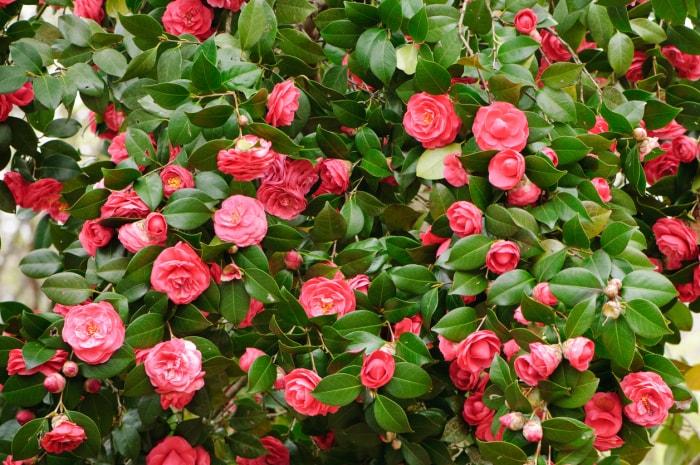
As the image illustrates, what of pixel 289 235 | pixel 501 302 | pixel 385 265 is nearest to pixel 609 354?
pixel 501 302

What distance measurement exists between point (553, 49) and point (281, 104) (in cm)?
64

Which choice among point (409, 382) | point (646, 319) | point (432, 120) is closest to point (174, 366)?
point (409, 382)

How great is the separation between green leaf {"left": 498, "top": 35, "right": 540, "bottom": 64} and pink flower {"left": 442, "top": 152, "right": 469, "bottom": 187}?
209mm

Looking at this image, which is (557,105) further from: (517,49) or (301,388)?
(301,388)

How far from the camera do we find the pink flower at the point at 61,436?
1222mm

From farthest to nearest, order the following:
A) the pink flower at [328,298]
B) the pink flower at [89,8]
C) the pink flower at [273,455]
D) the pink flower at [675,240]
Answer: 1. the pink flower at [89,8]
2. the pink flower at [273,455]
3. the pink flower at [675,240]
4. the pink flower at [328,298]

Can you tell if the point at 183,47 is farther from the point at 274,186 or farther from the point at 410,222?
the point at 410,222

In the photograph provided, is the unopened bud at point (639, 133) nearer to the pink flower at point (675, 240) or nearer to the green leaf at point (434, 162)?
the pink flower at point (675, 240)

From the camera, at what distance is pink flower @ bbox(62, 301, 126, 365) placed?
3.93 ft

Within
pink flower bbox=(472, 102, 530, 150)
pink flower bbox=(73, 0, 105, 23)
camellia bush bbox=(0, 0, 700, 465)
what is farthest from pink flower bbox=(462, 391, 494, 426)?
pink flower bbox=(73, 0, 105, 23)

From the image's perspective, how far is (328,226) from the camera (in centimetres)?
136

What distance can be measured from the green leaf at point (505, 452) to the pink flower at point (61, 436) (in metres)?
0.60

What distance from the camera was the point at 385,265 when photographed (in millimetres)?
1368

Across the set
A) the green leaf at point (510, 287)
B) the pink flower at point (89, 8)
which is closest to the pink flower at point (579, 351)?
the green leaf at point (510, 287)
